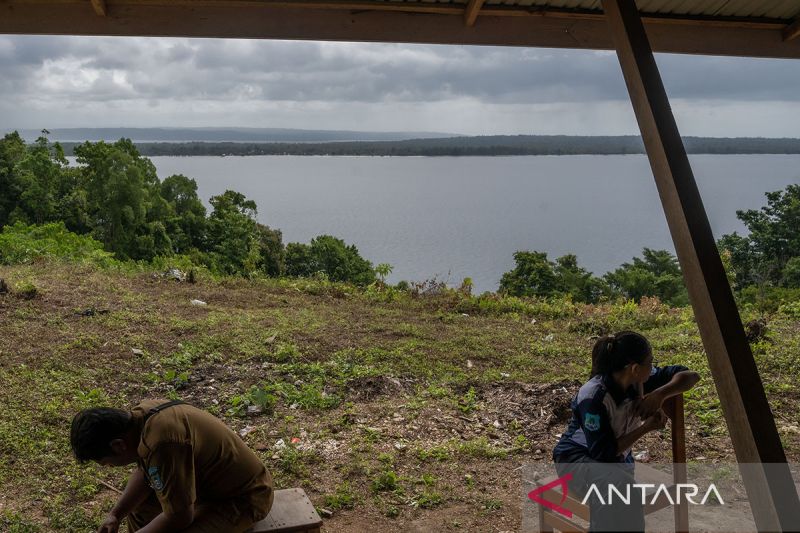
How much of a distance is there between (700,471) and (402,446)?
6.52ft

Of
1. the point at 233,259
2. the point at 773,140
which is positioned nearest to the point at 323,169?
the point at 233,259

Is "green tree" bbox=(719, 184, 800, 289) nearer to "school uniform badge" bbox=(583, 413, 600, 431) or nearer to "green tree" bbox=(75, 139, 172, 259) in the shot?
"green tree" bbox=(75, 139, 172, 259)

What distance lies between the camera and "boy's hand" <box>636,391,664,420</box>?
9.45 feet

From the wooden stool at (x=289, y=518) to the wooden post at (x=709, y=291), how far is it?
5.73 ft

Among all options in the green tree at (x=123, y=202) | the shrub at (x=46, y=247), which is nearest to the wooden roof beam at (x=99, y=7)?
the shrub at (x=46, y=247)

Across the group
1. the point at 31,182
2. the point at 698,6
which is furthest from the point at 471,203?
the point at 698,6

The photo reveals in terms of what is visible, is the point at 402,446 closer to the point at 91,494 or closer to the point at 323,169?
the point at 91,494

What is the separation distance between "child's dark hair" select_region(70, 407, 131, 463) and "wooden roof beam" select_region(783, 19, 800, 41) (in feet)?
14.7

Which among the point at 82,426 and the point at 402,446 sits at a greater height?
the point at 82,426

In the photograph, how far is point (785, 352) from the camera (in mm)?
6934

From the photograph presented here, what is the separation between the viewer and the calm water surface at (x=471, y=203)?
825 inches

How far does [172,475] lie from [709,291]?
2.08 meters

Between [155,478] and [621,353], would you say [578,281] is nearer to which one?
[621,353]

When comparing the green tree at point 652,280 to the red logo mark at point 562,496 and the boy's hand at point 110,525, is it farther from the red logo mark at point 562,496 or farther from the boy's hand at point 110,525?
the boy's hand at point 110,525
